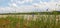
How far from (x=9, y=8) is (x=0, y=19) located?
0.52 ft

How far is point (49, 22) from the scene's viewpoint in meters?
1.36

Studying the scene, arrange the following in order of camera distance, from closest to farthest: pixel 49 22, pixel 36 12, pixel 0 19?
pixel 49 22 < pixel 36 12 < pixel 0 19

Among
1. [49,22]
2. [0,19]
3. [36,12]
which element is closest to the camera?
[49,22]

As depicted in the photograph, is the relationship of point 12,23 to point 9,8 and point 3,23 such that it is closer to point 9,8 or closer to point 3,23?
point 3,23

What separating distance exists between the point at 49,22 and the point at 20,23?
0.27 metres

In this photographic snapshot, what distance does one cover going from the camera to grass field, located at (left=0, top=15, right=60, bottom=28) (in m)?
1.36

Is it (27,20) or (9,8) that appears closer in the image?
(27,20)

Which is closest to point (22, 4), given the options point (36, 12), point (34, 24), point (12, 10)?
point (12, 10)

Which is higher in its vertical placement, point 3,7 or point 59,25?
point 3,7

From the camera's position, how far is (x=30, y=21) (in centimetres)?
146

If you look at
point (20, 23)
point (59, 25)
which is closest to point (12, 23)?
point (20, 23)

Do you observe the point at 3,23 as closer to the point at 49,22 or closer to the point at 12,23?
the point at 12,23

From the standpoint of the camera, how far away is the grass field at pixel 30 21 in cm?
136

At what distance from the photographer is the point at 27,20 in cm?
152
